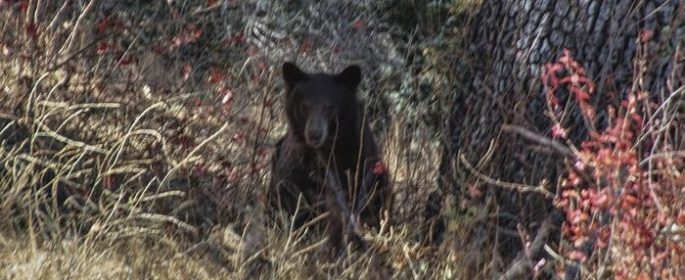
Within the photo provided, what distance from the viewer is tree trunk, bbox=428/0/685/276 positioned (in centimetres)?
703

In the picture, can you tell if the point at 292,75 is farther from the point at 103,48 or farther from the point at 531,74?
the point at 531,74

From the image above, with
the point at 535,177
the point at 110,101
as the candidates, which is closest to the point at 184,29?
the point at 110,101

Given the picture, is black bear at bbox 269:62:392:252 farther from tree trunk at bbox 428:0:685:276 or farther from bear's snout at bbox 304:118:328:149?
tree trunk at bbox 428:0:685:276

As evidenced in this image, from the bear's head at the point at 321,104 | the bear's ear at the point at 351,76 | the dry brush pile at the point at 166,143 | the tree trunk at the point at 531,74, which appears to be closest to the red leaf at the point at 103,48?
the dry brush pile at the point at 166,143

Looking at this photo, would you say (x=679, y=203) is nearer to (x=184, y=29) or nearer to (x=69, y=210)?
(x=69, y=210)

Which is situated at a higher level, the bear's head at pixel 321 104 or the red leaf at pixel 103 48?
the red leaf at pixel 103 48

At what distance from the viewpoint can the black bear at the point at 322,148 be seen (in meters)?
8.40

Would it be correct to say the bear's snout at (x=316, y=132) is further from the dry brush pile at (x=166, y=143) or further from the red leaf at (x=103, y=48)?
the red leaf at (x=103, y=48)

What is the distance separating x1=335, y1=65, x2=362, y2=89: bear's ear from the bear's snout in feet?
1.25

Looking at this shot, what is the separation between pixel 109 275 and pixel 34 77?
2357 mm

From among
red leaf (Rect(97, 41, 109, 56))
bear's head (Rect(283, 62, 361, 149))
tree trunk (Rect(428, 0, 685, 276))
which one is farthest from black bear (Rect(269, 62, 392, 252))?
red leaf (Rect(97, 41, 109, 56))

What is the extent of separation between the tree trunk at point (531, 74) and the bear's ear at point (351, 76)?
0.79 m

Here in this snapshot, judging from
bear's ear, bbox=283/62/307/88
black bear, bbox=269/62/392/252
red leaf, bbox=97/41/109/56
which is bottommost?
black bear, bbox=269/62/392/252

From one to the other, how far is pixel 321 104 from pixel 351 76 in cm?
31
